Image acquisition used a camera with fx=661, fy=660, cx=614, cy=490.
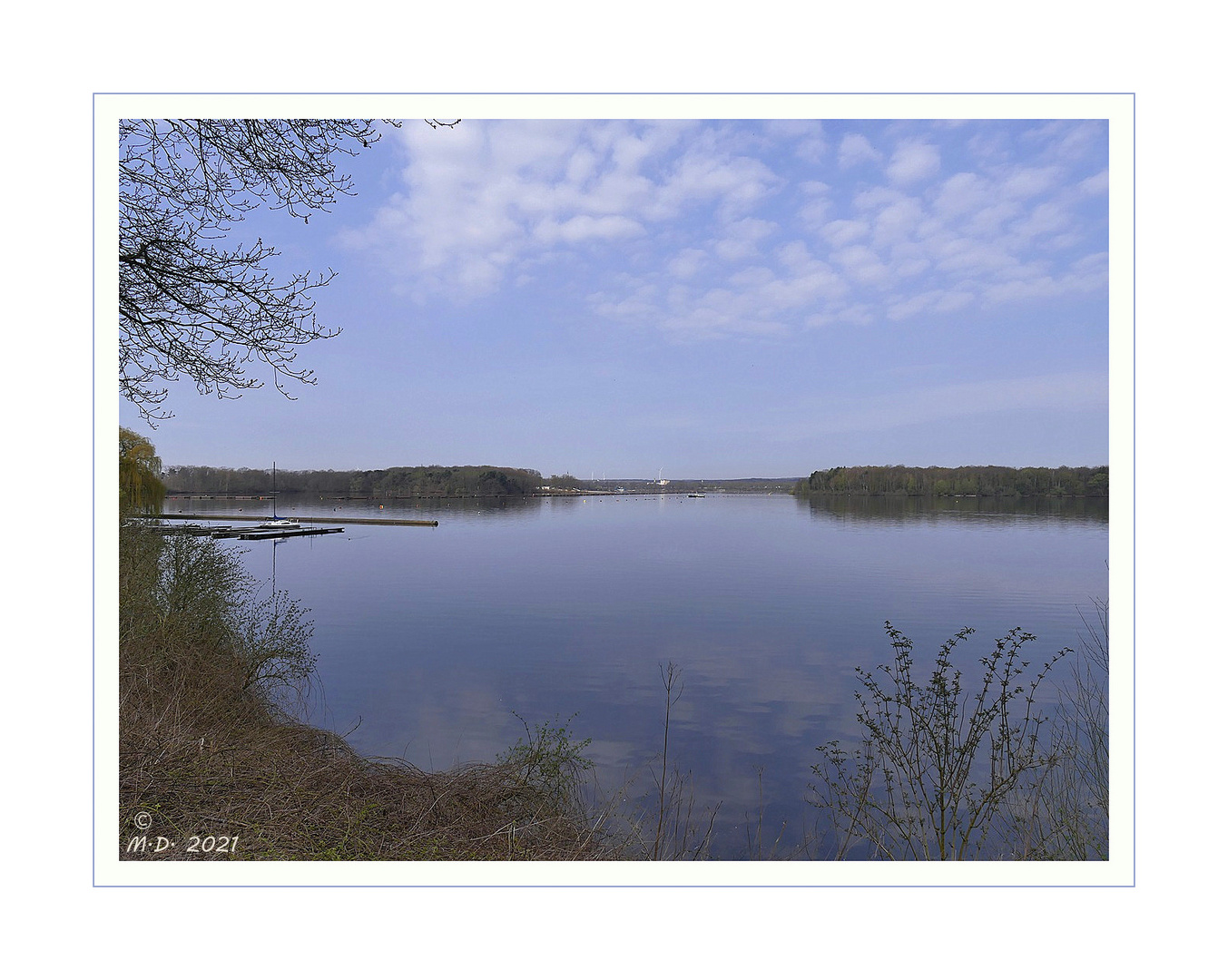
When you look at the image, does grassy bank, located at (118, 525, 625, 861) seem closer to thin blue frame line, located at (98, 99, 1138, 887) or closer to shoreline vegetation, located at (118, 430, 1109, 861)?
shoreline vegetation, located at (118, 430, 1109, 861)

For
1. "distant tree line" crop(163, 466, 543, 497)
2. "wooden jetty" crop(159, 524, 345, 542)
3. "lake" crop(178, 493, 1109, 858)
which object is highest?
"distant tree line" crop(163, 466, 543, 497)

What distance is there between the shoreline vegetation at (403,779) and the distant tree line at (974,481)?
8 centimetres

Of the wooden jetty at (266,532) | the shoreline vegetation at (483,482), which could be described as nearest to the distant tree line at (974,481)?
the shoreline vegetation at (483,482)

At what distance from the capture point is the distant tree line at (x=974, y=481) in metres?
4.79

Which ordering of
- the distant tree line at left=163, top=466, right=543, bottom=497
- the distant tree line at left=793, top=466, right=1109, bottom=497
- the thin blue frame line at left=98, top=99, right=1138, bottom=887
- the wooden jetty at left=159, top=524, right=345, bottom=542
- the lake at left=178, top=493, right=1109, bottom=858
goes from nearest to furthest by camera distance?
the thin blue frame line at left=98, top=99, right=1138, bottom=887, the distant tree line at left=793, top=466, right=1109, bottom=497, the distant tree line at left=163, top=466, right=543, bottom=497, the lake at left=178, top=493, right=1109, bottom=858, the wooden jetty at left=159, top=524, right=345, bottom=542

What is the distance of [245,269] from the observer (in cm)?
307

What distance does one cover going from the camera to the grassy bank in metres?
2.29

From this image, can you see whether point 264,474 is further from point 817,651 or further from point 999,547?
point 999,547

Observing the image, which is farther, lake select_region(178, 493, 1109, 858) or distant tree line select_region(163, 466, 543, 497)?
Answer: lake select_region(178, 493, 1109, 858)

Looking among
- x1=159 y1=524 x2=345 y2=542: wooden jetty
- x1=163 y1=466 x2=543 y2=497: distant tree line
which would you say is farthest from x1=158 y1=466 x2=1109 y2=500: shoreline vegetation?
x1=159 y1=524 x2=345 y2=542: wooden jetty
